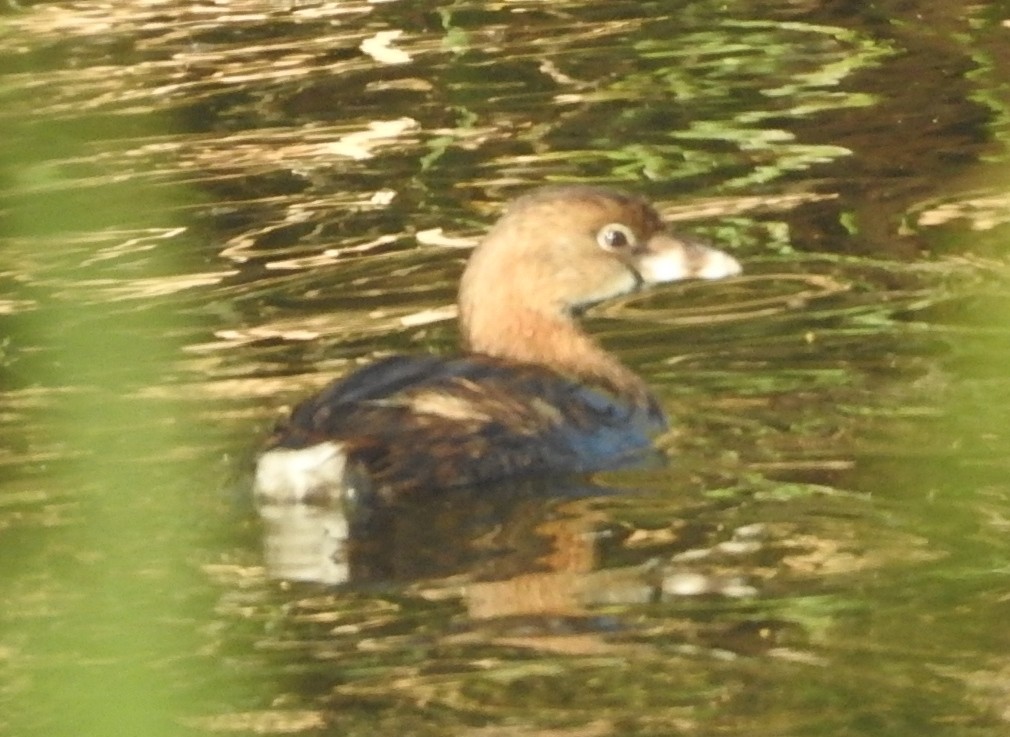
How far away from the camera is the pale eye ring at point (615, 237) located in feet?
22.8

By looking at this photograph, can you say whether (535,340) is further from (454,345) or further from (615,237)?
(454,345)

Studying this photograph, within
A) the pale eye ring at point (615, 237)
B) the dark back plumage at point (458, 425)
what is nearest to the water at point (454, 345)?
the dark back plumage at point (458, 425)

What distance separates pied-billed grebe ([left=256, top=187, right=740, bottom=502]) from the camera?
547 cm

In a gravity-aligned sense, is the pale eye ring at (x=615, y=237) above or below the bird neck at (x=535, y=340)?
above

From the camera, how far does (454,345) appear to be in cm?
753

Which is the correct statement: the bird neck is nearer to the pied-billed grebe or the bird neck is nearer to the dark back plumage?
Result: the pied-billed grebe

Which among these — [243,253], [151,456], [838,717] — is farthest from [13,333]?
[243,253]

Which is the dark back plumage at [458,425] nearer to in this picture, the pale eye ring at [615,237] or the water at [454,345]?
the water at [454,345]

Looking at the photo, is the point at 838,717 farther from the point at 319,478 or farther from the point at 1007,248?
the point at 319,478

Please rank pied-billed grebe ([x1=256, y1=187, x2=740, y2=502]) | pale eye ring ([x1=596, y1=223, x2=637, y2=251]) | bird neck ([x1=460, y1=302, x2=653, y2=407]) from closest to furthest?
pied-billed grebe ([x1=256, y1=187, x2=740, y2=502]) < bird neck ([x1=460, y1=302, x2=653, y2=407]) < pale eye ring ([x1=596, y1=223, x2=637, y2=251])

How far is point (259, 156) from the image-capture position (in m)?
10.7

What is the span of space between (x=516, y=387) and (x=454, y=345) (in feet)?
5.05

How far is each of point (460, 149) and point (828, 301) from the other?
3.37m

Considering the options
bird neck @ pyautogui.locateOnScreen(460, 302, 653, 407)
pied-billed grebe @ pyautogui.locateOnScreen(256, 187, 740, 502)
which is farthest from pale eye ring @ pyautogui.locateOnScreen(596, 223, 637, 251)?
bird neck @ pyautogui.locateOnScreen(460, 302, 653, 407)
